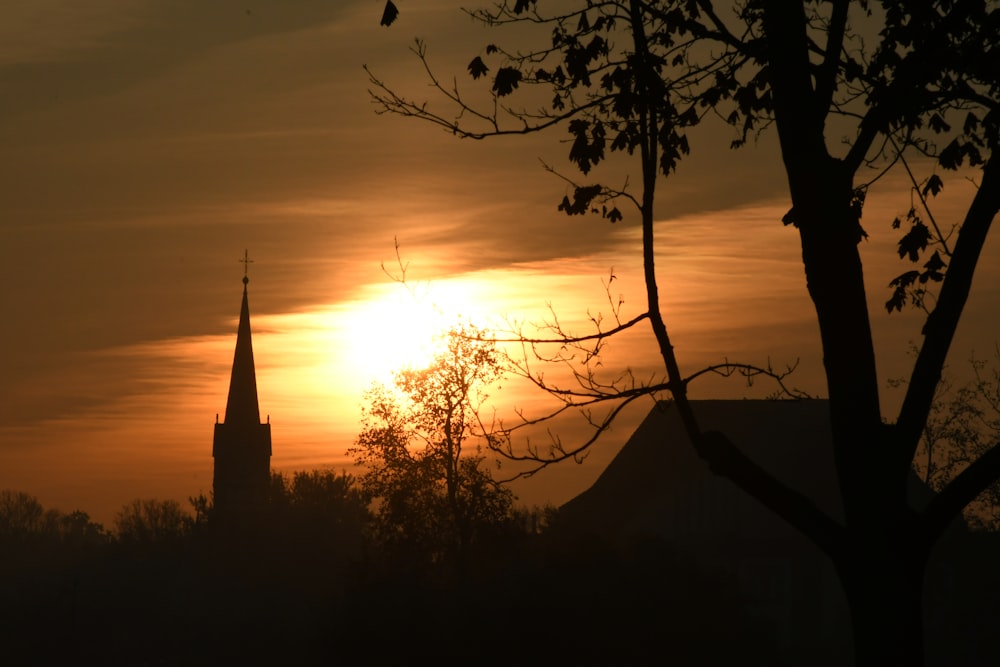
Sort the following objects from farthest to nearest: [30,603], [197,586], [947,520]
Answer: [197,586], [30,603], [947,520]

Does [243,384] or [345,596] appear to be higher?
[243,384]

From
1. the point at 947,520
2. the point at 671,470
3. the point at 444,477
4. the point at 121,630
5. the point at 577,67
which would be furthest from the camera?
the point at 121,630

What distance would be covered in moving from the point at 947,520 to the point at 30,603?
Answer: 244 ft

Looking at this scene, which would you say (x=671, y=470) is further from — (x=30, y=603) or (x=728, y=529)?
(x=30, y=603)

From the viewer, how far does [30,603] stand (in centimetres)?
7556

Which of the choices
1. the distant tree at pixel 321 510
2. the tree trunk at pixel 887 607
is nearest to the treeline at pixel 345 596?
the distant tree at pixel 321 510

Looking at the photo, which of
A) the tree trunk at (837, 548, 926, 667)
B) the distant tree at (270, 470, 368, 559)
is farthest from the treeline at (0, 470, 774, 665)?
the tree trunk at (837, 548, 926, 667)

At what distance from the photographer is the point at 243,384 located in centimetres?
11556

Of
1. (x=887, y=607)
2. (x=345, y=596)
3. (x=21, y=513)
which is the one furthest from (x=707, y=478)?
(x=21, y=513)

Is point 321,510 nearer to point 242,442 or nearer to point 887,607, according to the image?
point 242,442

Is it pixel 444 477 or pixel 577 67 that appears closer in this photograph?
pixel 577 67

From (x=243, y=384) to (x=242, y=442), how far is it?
207 inches

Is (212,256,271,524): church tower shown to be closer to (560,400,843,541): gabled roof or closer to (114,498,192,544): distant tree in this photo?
(114,498,192,544): distant tree

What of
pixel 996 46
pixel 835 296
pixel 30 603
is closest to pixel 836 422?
pixel 835 296
